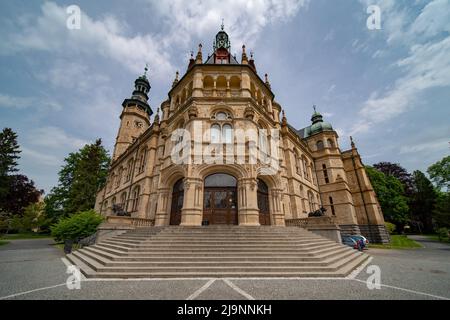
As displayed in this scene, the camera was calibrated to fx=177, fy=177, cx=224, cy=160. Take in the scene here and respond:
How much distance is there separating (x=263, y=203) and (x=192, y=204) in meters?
6.19

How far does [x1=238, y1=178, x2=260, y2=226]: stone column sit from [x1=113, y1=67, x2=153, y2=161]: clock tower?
84.7ft

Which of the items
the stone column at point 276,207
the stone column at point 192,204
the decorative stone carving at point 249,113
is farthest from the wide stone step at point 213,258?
the decorative stone carving at point 249,113

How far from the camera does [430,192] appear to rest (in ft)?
129

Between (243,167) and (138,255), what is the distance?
8.73 m

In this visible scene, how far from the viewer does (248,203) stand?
42.1 feet

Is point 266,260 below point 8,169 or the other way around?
below

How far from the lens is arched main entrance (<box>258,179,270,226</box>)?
14.6m

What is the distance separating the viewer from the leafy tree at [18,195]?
82.5 ft

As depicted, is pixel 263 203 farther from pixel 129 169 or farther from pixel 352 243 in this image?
pixel 129 169

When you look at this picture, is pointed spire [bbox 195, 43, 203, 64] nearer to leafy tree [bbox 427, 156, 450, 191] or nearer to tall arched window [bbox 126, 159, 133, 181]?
tall arched window [bbox 126, 159, 133, 181]

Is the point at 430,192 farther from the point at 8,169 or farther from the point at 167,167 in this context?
the point at 8,169

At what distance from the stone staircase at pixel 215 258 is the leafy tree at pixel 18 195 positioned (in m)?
27.5

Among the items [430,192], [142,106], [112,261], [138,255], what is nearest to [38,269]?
[112,261]
